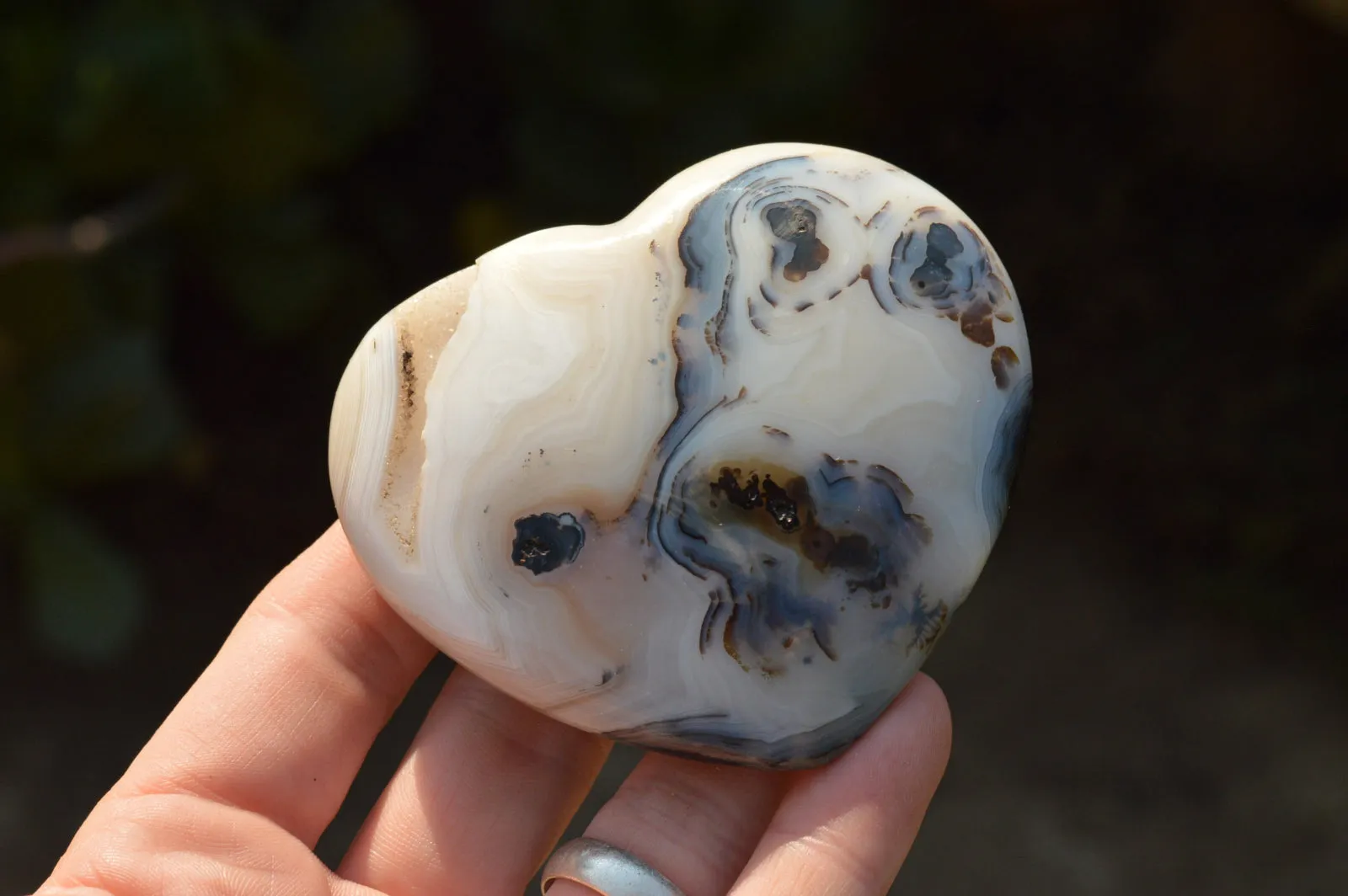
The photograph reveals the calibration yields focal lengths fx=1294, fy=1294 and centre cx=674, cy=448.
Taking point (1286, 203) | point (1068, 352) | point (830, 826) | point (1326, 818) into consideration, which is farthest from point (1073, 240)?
point (830, 826)

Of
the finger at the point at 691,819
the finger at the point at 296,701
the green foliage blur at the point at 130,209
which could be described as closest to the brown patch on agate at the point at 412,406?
the finger at the point at 296,701

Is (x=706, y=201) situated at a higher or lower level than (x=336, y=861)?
higher

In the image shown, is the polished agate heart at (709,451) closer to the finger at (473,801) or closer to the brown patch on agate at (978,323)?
the brown patch on agate at (978,323)

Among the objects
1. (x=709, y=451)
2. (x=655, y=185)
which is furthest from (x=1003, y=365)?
(x=655, y=185)

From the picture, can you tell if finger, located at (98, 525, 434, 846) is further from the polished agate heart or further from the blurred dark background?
the blurred dark background

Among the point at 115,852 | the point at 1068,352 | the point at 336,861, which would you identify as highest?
the point at 1068,352

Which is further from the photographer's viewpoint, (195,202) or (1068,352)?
(1068,352)

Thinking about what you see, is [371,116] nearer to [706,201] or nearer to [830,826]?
[706,201]
